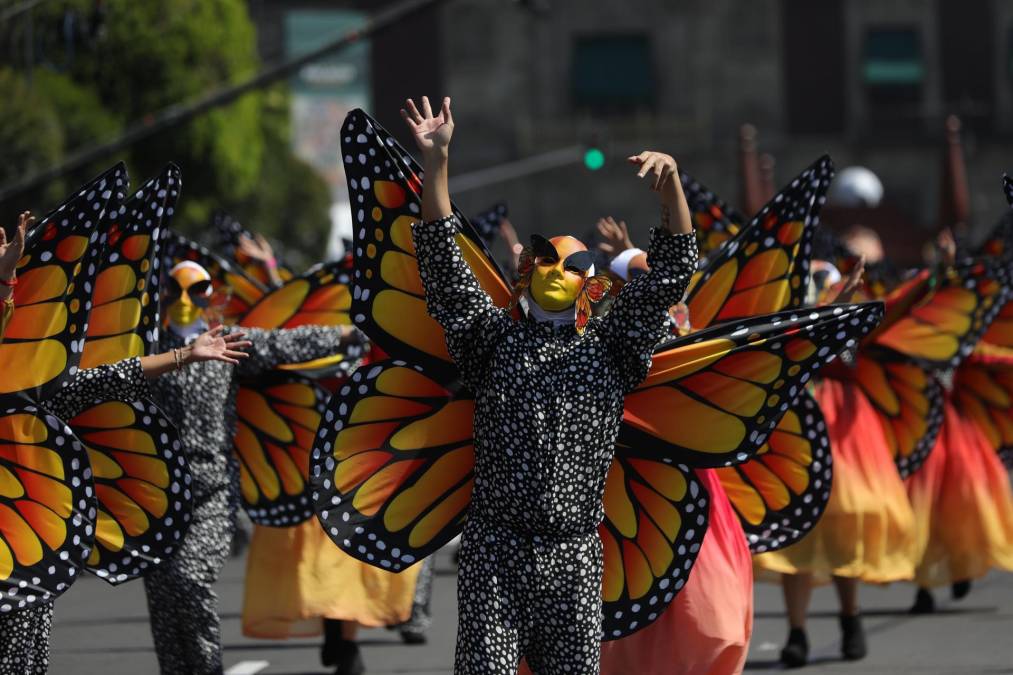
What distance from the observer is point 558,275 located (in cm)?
617

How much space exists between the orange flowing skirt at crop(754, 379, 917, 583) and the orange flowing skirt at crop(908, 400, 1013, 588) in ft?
3.21

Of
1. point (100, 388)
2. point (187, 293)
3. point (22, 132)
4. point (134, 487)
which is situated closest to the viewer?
point (100, 388)

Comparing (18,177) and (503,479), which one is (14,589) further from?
(18,177)

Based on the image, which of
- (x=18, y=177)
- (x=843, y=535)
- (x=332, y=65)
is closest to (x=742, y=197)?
(x=18, y=177)

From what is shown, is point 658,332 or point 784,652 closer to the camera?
point 658,332

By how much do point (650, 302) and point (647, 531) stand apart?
96 cm

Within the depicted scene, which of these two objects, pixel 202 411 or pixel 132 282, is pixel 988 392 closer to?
pixel 202 411

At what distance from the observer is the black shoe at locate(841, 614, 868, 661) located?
32.4 ft

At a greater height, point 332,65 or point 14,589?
point 332,65

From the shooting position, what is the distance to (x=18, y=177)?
23375 millimetres

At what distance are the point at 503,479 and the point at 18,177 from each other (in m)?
18.3

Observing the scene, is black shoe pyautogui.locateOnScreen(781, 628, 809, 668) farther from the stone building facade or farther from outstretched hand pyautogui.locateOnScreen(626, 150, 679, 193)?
the stone building facade

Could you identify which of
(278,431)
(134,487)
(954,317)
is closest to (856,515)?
(954,317)

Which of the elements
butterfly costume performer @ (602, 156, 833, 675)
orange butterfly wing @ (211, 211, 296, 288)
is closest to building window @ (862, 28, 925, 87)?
orange butterfly wing @ (211, 211, 296, 288)
